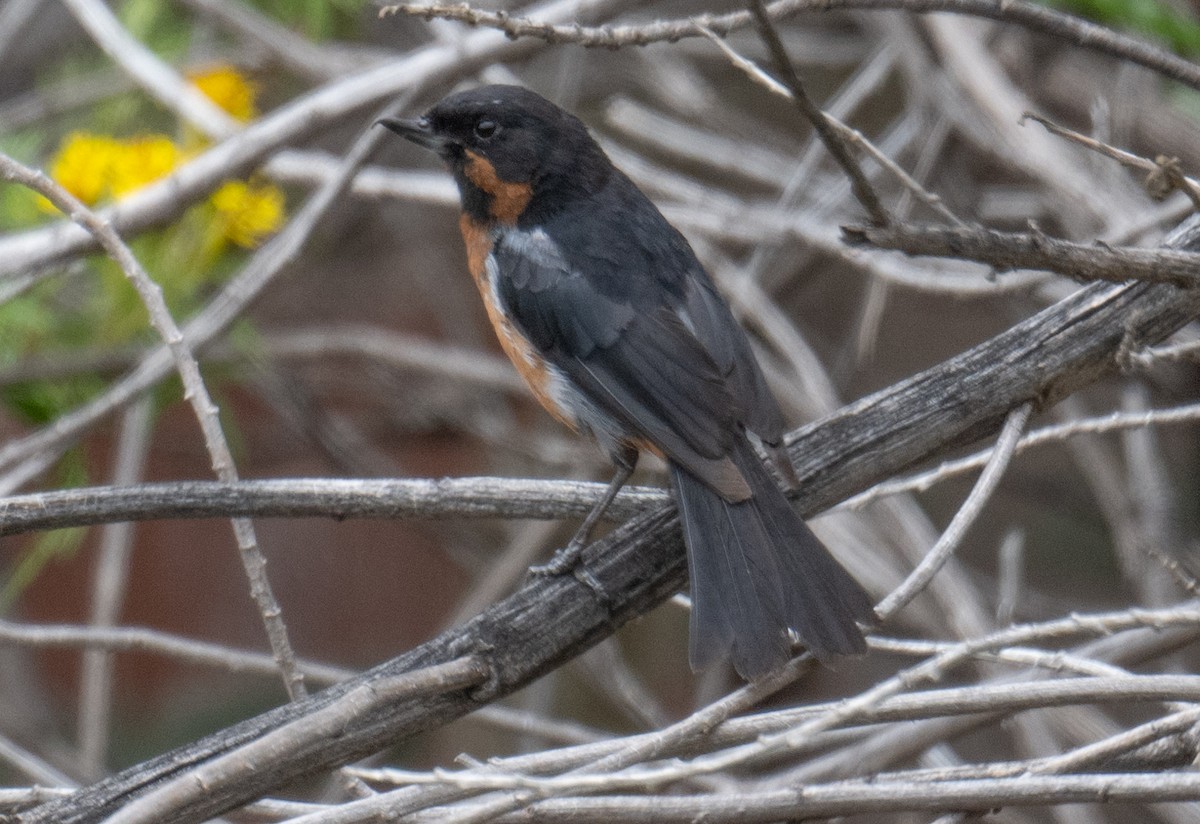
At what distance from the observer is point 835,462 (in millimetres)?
2473

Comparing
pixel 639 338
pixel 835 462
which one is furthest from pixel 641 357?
pixel 835 462

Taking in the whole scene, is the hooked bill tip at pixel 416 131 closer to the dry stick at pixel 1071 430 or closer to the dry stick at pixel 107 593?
the dry stick at pixel 107 593

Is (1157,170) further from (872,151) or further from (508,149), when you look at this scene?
(508,149)

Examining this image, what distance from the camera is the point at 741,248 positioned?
5289 mm

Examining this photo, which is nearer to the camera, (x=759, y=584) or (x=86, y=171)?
(x=759, y=584)

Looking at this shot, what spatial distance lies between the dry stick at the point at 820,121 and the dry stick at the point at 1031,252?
3cm

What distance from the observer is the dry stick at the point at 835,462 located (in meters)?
2.08

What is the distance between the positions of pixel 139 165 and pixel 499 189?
1.22 metres

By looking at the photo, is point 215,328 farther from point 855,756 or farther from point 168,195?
point 855,756

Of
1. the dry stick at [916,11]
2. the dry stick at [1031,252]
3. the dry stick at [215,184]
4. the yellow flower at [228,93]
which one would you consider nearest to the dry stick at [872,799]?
the dry stick at [1031,252]

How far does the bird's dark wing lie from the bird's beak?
31cm

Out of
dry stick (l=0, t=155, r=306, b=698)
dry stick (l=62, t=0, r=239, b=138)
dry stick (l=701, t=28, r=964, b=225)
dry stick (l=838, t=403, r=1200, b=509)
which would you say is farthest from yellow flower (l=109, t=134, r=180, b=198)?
dry stick (l=838, t=403, r=1200, b=509)

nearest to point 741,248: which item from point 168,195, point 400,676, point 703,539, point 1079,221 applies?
point 1079,221

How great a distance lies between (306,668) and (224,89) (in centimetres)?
243
